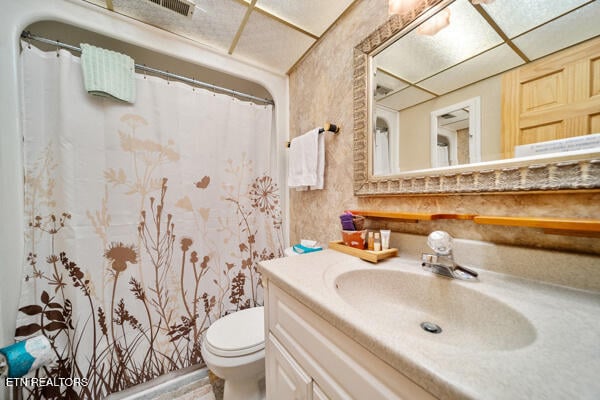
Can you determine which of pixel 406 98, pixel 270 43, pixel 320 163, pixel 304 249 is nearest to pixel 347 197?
pixel 320 163

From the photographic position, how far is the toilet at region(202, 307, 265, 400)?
913 mm

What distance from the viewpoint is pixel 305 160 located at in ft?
4.12

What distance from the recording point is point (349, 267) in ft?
2.33

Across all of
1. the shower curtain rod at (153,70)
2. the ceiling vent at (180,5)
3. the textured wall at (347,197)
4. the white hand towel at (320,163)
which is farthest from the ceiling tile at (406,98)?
the ceiling vent at (180,5)

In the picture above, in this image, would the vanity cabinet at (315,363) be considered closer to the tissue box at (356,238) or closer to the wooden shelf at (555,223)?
the tissue box at (356,238)

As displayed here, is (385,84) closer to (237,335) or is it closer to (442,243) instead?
→ (442,243)

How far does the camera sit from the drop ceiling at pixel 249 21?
3.37ft

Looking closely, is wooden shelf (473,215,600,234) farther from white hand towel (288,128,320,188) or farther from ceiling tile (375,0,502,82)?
white hand towel (288,128,320,188)

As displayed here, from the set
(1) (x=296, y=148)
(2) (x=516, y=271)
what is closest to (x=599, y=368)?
(2) (x=516, y=271)

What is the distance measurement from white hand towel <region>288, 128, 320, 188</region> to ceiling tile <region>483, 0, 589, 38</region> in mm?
767

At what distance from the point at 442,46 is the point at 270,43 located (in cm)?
97

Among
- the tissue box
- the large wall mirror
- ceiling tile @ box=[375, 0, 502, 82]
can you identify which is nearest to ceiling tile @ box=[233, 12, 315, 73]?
the large wall mirror

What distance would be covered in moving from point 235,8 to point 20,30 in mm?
950

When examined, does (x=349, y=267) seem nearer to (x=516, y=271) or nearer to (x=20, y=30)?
(x=516, y=271)
